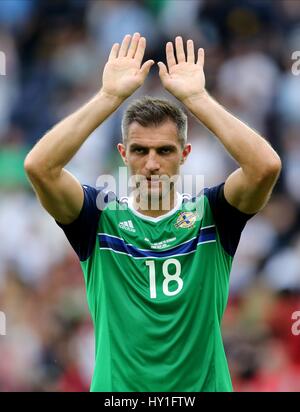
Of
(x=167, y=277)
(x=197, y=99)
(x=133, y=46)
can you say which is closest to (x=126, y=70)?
(x=133, y=46)

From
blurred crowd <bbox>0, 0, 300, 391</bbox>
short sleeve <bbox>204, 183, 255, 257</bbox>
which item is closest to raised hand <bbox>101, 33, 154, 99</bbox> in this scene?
short sleeve <bbox>204, 183, 255, 257</bbox>

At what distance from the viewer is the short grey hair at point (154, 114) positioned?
403 centimetres

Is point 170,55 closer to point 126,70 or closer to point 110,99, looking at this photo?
point 126,70

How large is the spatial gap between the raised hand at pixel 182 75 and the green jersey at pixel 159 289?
48cm

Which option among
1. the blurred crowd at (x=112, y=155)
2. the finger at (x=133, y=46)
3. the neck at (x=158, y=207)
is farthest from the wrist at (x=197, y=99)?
the blurred crowd at (x=112, y=155)

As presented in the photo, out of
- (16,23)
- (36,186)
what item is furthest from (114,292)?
(16,23)

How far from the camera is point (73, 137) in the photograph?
149 inches

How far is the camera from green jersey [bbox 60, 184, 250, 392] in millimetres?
3734

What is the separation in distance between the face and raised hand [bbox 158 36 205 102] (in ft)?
0.61

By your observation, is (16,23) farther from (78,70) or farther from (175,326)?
(175,326)

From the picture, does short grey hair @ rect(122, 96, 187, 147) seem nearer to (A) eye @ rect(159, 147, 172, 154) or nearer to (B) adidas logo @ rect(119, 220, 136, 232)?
(A) eye @ rect(159, 147, 172, 154)

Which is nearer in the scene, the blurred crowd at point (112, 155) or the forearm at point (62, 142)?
→ the forearm at point (62, 142)

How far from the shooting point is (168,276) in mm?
3854

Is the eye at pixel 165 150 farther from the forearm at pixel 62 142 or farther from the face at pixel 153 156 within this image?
the forearm at pixel 62 142
